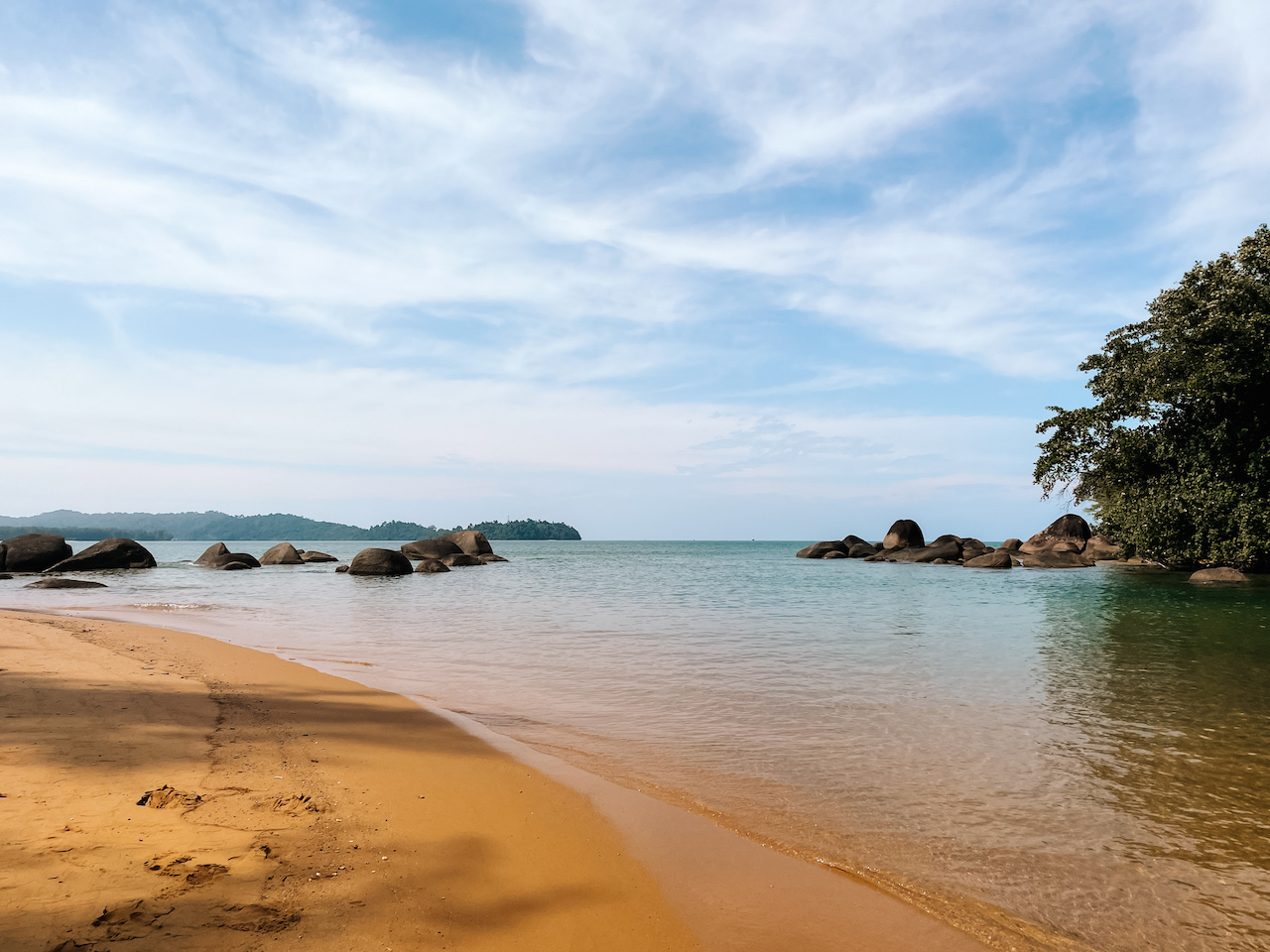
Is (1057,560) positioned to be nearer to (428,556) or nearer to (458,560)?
(458,560)

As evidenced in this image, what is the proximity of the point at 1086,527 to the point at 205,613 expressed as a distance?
5350 cm

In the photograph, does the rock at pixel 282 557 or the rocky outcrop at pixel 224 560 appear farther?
the rock at pixel 282 557

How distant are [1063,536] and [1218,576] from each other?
69.7 ft

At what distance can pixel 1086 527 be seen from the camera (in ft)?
154

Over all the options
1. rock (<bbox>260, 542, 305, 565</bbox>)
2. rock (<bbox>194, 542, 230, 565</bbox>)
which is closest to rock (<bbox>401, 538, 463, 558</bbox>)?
rock (<bbox>260, 542, 305, 565</bbox>)

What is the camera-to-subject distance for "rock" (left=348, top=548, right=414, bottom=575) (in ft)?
107

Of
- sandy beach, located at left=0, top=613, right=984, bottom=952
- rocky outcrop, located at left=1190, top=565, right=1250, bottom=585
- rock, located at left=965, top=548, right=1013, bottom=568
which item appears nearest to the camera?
sandy beach, located at left=0, top=613, right=984, bottom=952

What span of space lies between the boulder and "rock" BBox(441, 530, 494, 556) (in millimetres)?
40605

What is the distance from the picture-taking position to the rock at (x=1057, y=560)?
42.6 m

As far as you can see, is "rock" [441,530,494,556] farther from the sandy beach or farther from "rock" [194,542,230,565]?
the sandy beach

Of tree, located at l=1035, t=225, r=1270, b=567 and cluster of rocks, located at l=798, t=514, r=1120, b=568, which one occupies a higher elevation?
tree, located at l=1035, t=225, r=1270, b=567

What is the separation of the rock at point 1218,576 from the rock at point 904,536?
27200 mm

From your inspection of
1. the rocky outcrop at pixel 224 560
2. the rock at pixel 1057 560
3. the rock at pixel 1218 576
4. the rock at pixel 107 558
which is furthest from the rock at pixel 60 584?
the rock at pixel 1057 560

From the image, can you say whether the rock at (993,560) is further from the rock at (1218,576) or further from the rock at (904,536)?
the rock at (1218,576)
